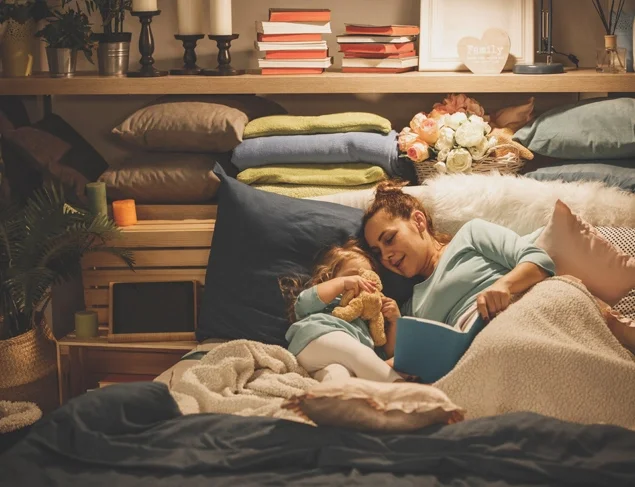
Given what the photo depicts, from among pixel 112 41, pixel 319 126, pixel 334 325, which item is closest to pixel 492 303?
pixel 334 325

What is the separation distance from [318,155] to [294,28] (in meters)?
0.47

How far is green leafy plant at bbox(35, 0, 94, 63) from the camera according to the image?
341 cm

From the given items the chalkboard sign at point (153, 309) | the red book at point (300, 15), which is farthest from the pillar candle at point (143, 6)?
the chalkboard sign at point (153, 309)

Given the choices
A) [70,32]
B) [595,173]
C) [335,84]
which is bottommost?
[595,173]

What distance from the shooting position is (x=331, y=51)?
3.65 metres

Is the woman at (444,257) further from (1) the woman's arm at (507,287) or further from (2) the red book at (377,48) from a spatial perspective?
(2) the red book at (377,48)

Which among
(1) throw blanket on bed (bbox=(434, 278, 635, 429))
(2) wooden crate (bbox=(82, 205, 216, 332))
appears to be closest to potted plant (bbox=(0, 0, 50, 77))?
(2) wooden crate (bbox=(82, 205, 216, 332))

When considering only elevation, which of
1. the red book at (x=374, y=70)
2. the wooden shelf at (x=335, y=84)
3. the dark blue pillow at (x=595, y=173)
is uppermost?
the red book at (x=374, y=70)

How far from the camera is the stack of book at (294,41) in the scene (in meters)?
3.30

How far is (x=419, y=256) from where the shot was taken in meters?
2.88

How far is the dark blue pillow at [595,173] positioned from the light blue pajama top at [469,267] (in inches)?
12.1

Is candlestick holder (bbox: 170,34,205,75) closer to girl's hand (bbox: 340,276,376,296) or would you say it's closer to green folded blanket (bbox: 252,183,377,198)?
green folded blanket (bbox: 252,183,377,198)

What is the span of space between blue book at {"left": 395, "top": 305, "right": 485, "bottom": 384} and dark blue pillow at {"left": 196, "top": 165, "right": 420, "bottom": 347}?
0.47 meters

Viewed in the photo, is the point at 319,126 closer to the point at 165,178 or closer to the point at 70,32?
the point at 165,178
